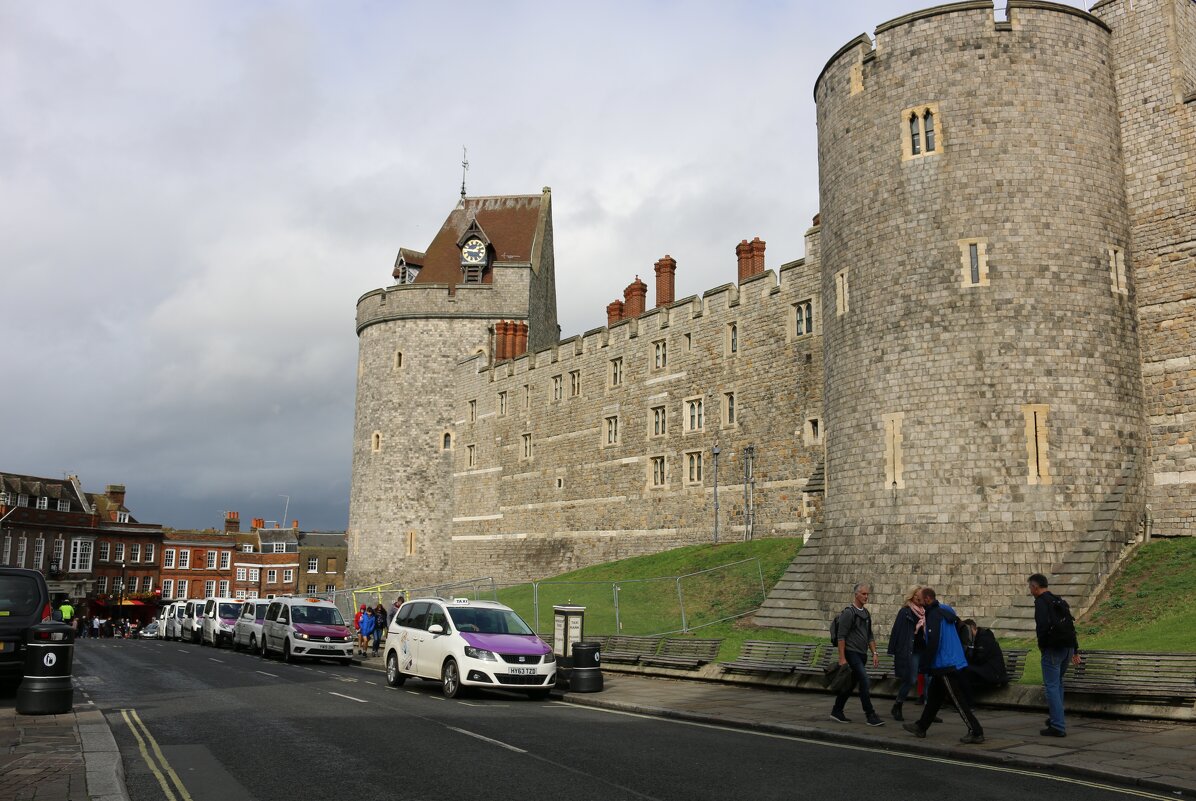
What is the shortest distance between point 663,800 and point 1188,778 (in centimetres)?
457

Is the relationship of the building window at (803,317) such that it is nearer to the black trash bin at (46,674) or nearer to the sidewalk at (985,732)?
the sidewalk at (985,732)

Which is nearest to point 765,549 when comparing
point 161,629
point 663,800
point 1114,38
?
point 1114,38

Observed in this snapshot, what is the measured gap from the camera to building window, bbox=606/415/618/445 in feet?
124

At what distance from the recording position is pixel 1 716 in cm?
1193

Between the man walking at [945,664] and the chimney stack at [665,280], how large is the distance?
89.6ft

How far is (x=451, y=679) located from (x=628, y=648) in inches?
200

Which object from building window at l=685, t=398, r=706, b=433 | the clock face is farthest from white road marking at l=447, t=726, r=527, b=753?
the clock face

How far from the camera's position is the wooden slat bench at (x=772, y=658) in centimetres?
1505

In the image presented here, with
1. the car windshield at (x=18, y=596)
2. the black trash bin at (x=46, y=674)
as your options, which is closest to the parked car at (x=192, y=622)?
the car windshield at (x=18, y=596)

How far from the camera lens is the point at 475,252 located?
4966 centimetres

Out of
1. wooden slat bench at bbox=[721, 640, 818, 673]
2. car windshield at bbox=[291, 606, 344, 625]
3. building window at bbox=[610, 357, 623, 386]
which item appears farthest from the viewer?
building window at bbox=[610, 357, 623, 386]

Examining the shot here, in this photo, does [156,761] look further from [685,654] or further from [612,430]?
[612,430]

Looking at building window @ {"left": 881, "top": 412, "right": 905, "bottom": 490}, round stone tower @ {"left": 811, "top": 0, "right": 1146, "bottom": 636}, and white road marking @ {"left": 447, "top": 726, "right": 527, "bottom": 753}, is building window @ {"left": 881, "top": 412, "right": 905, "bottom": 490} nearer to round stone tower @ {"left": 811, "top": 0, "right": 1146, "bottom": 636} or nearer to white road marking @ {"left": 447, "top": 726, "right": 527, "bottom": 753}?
round stone tower @ {"left": 811, "top": 0, "right": 1146, "bottom": 636}

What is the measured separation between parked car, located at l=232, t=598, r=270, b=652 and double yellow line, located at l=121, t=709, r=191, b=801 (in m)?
15.2
